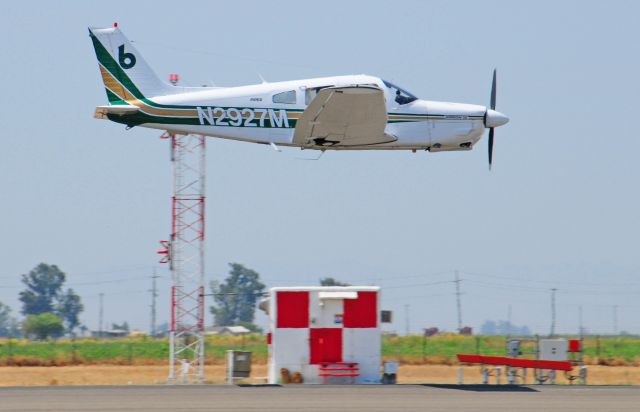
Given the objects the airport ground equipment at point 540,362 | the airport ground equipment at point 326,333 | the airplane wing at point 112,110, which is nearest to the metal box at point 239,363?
the airport ground equipment at point 326,333

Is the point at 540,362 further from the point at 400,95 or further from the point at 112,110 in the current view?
the point at 112,110

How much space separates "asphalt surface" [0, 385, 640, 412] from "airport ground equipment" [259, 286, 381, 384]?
296cm

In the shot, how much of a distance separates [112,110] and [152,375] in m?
9.80

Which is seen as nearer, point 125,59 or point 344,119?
point 344,119

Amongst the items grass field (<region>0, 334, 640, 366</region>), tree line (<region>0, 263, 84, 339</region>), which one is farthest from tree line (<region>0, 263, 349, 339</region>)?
grass field (<region>0, 334, 640, 366</region>)

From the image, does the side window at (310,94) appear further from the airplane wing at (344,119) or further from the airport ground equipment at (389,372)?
the airport ground equipment at (389,372)

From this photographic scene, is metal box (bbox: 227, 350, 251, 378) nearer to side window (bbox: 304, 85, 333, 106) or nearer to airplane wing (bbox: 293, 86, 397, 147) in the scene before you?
airplane wing (bbox: 293, 86, 397, 147)

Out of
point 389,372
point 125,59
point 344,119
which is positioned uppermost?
point 125,59

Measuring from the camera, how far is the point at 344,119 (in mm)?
27719

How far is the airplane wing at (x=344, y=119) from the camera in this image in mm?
26391

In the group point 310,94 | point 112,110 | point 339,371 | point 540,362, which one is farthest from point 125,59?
point 540,362

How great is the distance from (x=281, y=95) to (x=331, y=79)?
151 cm

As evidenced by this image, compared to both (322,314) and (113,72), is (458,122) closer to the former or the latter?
(322,314)

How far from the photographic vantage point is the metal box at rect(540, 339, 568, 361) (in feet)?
90.5
